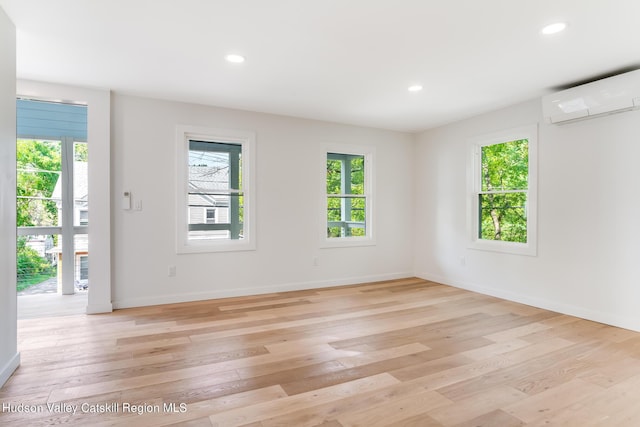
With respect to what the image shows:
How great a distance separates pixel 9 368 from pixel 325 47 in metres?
3.16

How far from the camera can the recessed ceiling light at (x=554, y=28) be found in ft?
8.09

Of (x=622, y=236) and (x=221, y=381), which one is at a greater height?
(x=622, y=236)

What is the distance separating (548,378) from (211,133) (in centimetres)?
409

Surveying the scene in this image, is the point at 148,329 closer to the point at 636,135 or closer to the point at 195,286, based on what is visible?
the point at 195,286

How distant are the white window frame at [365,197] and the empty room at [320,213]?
0.03 m

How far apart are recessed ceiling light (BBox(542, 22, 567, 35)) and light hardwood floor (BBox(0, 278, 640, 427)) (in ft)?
7.83

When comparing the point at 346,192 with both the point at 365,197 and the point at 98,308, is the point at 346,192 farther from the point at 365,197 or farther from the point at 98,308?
the point at 98,308

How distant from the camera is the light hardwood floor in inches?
76.9

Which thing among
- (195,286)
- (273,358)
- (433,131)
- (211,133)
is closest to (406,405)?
(273,358)

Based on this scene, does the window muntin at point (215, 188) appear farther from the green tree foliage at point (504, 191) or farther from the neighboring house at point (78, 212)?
the green tree foliage at point (504, 191)

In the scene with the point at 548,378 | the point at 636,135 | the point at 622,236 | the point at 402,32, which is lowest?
the point at 548,378

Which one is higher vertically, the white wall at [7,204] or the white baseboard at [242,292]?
the white wall at [7,204]

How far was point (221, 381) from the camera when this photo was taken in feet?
7.58

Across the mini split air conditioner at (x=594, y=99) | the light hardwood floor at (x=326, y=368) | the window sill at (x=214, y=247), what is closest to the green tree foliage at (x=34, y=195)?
the light hardwood floor at (x=326, y=368)
